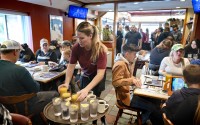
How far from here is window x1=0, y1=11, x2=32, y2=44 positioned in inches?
156

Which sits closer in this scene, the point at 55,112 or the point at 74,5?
the point at 55,112

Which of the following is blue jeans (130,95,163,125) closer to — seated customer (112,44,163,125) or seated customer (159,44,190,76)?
seated customer (112,44,163,125)

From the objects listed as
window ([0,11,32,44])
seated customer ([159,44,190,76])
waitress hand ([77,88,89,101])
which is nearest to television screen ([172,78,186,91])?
seated customer ([159,44,190,76])

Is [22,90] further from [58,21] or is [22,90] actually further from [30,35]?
[58,21]

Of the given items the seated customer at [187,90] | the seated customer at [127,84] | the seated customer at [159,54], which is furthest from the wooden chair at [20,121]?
the seated customer at [159,54]

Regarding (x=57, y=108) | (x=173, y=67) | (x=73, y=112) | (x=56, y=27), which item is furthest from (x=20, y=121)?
(x=56, y=27)

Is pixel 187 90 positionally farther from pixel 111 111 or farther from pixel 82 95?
pixel 111 111

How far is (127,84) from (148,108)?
44 cm

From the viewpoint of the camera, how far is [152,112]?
6.12 ft

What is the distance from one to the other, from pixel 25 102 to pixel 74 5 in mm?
4129

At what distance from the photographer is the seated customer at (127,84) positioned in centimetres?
179

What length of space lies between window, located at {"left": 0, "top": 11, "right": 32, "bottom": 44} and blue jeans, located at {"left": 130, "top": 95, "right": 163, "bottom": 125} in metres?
3.59

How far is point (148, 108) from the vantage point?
1.89 metres

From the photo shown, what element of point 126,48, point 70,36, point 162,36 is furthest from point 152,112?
point 70,36
